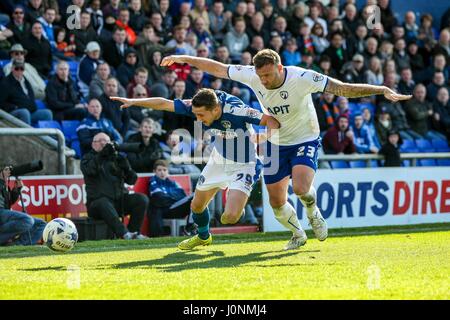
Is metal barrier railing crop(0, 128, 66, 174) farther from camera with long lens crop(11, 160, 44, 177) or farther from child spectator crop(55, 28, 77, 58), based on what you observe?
child spectator crop(55, 28, 77, 58)

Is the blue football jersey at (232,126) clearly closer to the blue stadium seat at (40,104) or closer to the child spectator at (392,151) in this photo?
the blue stadium seat at (40,104)

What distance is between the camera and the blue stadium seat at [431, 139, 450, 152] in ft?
72.8

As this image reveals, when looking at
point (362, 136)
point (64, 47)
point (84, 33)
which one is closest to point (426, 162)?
point (362, 136)

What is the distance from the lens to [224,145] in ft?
40.0

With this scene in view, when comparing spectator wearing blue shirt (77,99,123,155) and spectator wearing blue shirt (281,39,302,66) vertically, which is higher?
spectator wearing blue shirt (281,39,302,66)

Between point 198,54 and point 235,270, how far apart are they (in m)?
10.2

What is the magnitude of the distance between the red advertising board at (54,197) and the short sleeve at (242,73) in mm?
4135

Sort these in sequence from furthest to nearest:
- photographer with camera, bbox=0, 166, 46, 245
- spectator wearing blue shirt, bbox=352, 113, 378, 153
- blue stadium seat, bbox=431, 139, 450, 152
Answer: blue stadium seat, bbox=431, 139, 450, 152 → spectator wearing blue shirt, bbox=352, 113, 378, 153 → photographer with camera, bbox=0, 166, 46, 245

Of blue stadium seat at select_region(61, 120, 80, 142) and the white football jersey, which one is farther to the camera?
blue stadium seat at select_region(61, 120, 80, 142)

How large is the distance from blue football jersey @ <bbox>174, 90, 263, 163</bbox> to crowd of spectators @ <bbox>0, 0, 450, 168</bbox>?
431cm

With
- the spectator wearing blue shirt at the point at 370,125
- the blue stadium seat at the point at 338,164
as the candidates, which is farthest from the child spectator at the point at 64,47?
the spectator wearing blue shirt at the point at 370,125

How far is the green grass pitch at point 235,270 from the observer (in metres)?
7.95

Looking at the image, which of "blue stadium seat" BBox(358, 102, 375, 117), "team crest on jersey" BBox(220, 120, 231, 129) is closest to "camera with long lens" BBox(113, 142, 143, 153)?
"team crest on jersey" BBox(220, 120, 231, 129)

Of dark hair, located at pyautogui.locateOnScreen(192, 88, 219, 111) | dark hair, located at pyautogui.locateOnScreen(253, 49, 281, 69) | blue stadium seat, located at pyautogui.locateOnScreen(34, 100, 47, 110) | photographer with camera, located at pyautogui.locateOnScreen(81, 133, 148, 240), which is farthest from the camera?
blue stadium seat, located at pyautogui.locateOnScreen(34, 100, 47, 110)
